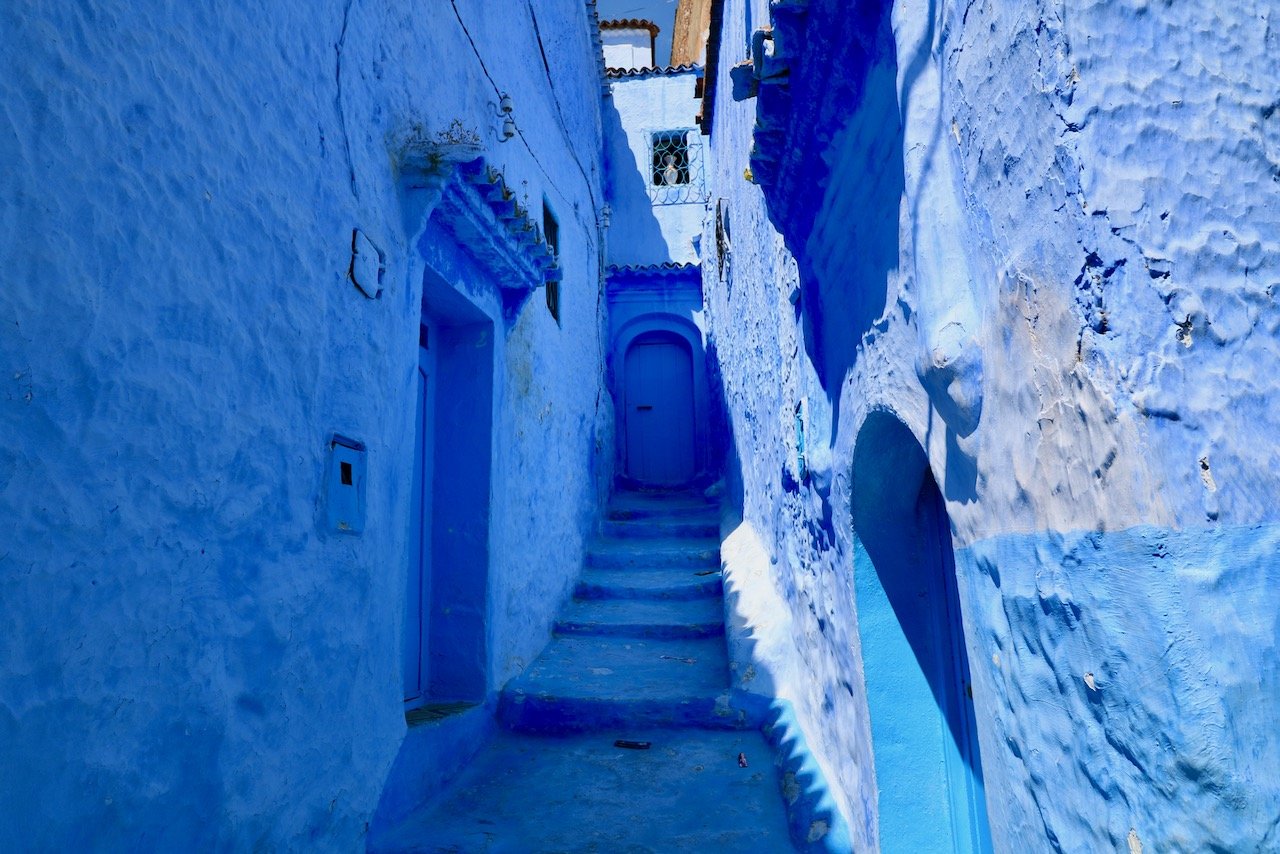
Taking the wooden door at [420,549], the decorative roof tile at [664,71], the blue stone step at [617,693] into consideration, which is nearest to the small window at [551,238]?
the wooden door at [420,549]

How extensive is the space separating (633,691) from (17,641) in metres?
3.56

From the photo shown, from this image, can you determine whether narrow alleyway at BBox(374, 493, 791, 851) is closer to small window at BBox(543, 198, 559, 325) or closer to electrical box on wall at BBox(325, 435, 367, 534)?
electrical box on wall at BBox(325, 435, 367, 534)

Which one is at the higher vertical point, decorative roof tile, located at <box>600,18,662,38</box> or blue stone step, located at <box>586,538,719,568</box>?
decorative roof tile, located at <box>600,18,662,38</box>

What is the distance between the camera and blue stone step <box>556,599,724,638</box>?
5488 millimetres

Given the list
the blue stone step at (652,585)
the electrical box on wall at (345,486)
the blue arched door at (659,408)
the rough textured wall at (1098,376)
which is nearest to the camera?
the rough textured wall at (1098,376)

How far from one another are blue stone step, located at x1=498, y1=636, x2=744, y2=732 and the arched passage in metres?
1.79

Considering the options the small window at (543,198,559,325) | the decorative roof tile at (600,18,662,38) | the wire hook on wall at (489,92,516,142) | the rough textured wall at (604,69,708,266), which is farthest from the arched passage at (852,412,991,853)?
the decorative roof tile at (600,18,662,38)

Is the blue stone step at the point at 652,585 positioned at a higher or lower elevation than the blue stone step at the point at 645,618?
higher

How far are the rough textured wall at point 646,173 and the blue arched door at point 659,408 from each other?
51.0 inches

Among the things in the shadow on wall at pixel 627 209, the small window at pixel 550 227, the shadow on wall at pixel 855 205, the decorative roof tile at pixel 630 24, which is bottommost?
the shadow on wall at pixel 855 205

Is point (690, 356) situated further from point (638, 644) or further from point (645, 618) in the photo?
point (638, 644)

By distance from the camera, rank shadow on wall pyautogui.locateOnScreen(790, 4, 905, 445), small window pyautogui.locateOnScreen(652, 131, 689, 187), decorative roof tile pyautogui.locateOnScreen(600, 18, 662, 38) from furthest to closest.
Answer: decorative roof tile pyautogui.locateOnScreen(600, 18, 662, 38), small window pyautogui.locateOnScreen(652, 131, 689, 187), shadow on wall pyautogui.locateOnScreen(790, 4, 905, 445)

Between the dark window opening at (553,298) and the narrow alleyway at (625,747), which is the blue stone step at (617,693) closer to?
the narrow alleyway at (625,747)

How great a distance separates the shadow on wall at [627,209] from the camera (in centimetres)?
1113
